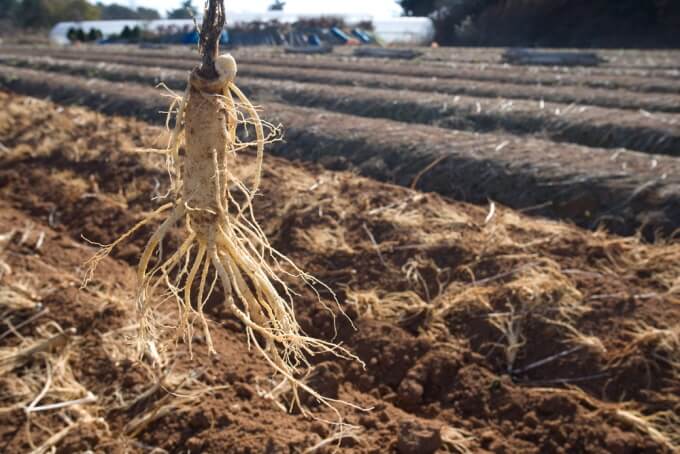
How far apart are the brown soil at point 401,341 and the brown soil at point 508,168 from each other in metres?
0.32

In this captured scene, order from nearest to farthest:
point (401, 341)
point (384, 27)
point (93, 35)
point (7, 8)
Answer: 1. point (401, 341)
2. point (384, 27)
3. point (93, 35)
4. point (7, 8)

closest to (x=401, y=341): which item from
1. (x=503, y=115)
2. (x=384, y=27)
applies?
(x=503, y=115)

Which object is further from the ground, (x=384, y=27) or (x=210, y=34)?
(x=384, y=27)

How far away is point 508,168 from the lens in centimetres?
431

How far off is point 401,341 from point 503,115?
13.4ft

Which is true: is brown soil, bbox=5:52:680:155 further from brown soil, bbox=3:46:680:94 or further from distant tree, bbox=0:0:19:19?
distant tree, bbox=0:0:19:19

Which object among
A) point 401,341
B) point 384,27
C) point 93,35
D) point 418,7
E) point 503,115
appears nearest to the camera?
point 401,341

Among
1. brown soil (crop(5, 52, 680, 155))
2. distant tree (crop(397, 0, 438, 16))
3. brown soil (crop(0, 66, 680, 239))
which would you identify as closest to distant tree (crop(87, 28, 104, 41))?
distant tree (crop(397, 0, 438, 16))

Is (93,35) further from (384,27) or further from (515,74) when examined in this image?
(515,74)

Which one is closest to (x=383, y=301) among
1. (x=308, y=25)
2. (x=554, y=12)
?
(x=554, y=12)

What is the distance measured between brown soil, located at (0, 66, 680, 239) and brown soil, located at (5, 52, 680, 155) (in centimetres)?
75

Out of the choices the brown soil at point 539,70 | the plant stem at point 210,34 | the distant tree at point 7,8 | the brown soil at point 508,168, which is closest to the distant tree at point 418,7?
the brown soil at point 539,70

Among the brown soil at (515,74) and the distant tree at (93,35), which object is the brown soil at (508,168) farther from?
the distant tree at (93,35)

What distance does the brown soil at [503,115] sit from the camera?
5266 millimetres
